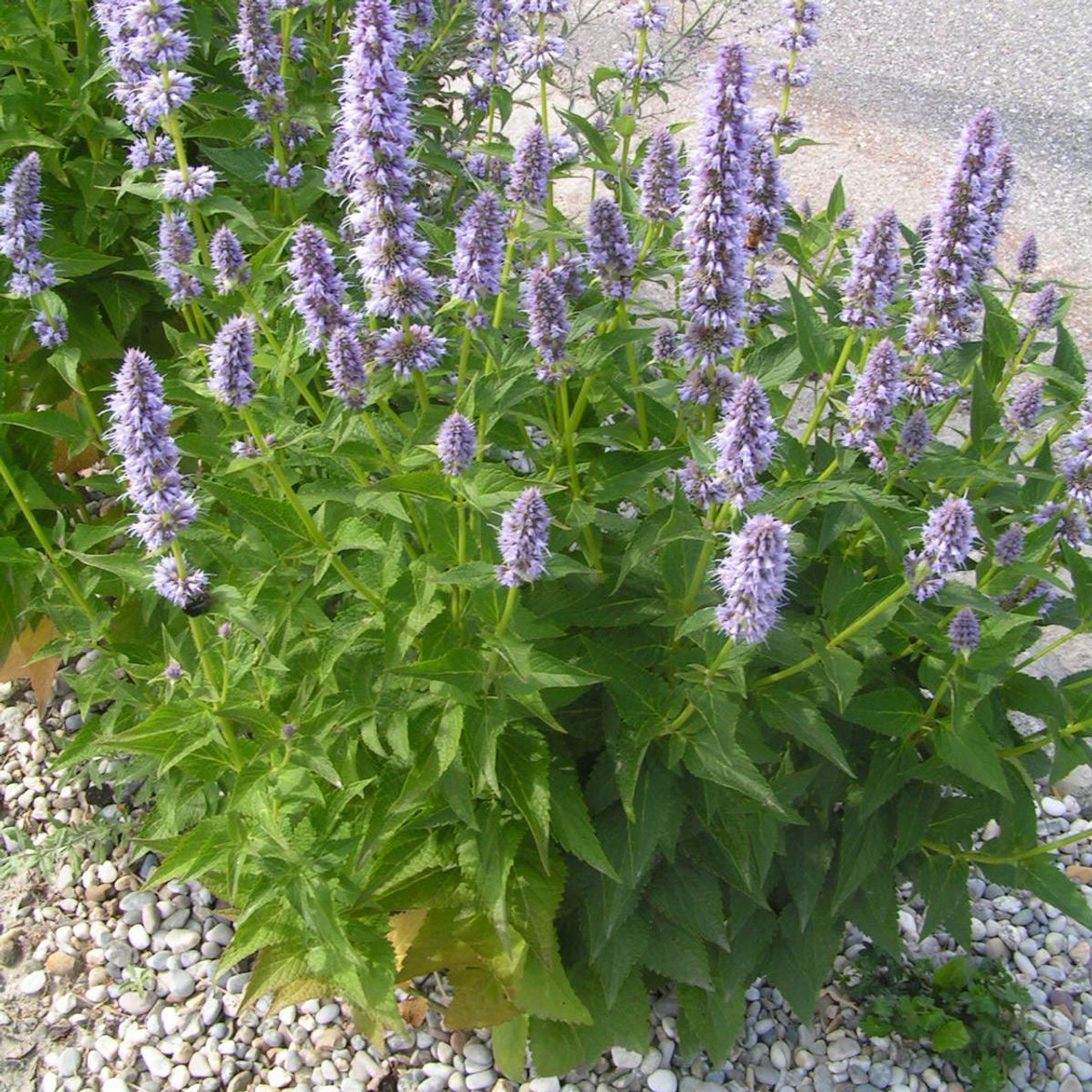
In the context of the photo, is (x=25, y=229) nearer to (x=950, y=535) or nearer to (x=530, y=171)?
(x=530, y=171)

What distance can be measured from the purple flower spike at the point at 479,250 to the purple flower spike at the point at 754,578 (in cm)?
77

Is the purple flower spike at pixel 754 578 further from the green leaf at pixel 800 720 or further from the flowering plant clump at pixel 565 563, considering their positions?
the green leaf at pixel 800 720

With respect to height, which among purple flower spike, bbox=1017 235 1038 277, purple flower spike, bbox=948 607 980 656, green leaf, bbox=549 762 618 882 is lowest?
green leaf, bbox=549 762 618 882

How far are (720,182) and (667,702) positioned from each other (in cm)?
118

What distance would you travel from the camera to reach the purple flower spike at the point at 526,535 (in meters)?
2.39

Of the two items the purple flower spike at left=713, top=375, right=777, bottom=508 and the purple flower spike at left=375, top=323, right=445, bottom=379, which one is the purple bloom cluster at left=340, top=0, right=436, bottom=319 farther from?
the purple flower spike at left=713, top=375, right=777, bottom=508

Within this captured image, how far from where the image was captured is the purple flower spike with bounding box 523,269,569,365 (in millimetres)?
2727

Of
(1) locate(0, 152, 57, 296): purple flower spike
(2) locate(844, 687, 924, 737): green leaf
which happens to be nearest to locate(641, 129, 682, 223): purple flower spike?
(2) locate(844, 687, 924, 737): green leaf

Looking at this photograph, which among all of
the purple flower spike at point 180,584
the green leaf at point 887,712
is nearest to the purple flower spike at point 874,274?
the green leaf at point 887,712

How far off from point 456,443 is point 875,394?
890 millimetres

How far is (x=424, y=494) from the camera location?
8.89 feet

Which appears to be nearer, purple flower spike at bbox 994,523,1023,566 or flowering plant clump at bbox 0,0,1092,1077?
flowering plant clump at bbox 0,0,1092,1077

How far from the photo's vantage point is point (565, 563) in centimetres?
277

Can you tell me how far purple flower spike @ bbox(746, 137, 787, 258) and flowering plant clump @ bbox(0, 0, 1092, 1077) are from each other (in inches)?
0.5
